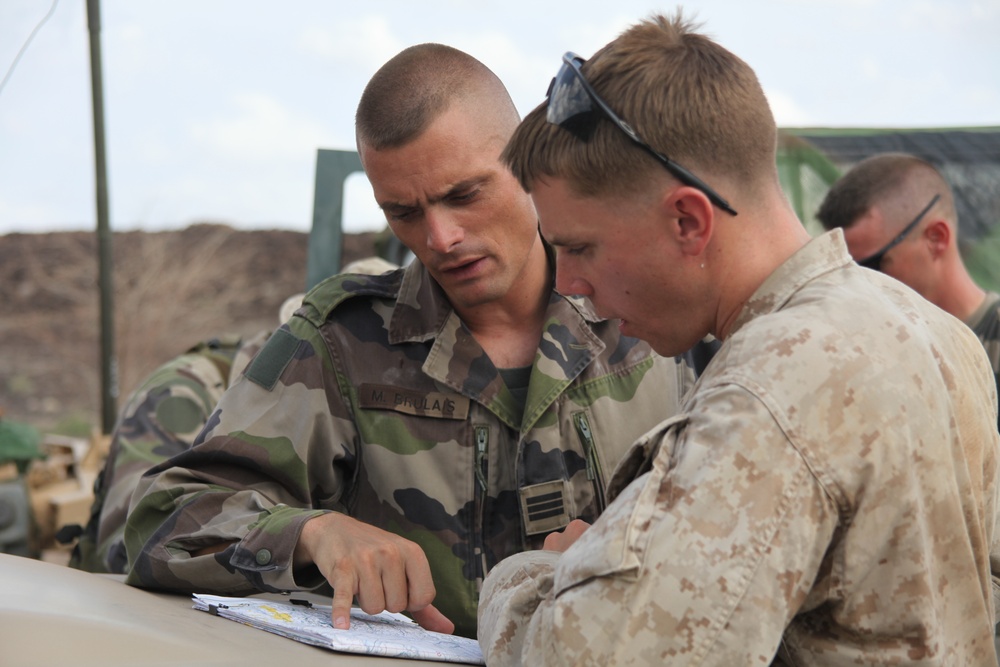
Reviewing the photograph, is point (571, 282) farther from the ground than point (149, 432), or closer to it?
farther from the ground

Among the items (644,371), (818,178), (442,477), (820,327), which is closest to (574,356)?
(644,371)

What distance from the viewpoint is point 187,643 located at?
1715 mm

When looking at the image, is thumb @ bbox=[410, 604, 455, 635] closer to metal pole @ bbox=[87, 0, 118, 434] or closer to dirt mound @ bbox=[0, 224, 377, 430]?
metal pole @ bbox=[87, 0, 118, 434]

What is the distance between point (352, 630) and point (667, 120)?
104 centimetres

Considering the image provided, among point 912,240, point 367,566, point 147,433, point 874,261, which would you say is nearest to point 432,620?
point 367,566

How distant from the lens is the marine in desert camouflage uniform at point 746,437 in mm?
1457

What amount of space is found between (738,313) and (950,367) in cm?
32

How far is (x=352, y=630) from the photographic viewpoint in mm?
2018

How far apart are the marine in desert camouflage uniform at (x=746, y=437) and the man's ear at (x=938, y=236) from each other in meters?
3.10

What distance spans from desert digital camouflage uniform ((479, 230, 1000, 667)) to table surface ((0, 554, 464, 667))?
1.39 ft

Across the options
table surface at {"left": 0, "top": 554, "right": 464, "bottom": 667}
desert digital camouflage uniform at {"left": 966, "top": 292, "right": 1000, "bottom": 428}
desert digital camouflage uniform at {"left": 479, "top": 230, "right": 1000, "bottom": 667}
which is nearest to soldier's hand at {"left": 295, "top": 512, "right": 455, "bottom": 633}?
table surface at {"left": 0, "top": 554, "right": 464, "bottom": 667}

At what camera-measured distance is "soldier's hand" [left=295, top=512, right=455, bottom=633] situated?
210cm

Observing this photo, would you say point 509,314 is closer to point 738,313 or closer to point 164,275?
point 738,313

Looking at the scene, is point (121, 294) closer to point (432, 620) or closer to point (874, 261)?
point (874, 261)
